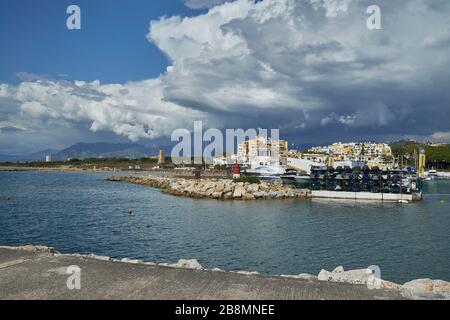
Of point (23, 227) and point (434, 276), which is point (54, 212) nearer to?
point (23, 227)

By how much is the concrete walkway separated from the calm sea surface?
7.34 metres

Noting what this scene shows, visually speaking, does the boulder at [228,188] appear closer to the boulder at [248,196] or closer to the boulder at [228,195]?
the boulder at [228,195]

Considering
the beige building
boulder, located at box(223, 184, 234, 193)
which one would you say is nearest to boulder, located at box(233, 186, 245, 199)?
boulder, located at box(223, 184, 234, 193)

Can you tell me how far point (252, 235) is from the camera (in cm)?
2409

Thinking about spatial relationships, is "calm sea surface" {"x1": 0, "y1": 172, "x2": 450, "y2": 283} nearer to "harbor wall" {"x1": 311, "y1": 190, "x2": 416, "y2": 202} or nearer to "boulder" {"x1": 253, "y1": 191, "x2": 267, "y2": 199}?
"harbor wall" {"x1": 311, "y1": 190, "x2": 416, "y2": 202}

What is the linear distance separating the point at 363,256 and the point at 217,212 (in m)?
18.2

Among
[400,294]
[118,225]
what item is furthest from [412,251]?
[118,225]

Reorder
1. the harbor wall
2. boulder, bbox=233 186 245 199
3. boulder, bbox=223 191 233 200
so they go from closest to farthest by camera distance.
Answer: the harbor wall
boulder, bbox=233 186 245 199
boulder, bbox=223 191 233 200

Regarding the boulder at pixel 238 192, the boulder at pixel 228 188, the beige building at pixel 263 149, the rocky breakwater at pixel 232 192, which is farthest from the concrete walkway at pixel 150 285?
the beige building at pixel 263 149

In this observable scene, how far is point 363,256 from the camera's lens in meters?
19.0

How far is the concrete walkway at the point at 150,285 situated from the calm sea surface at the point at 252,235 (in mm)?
7341

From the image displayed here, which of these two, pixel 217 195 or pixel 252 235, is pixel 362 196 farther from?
pixel 252 235

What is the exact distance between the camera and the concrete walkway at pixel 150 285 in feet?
25.1

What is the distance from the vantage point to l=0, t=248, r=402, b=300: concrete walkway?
25.1 ft
